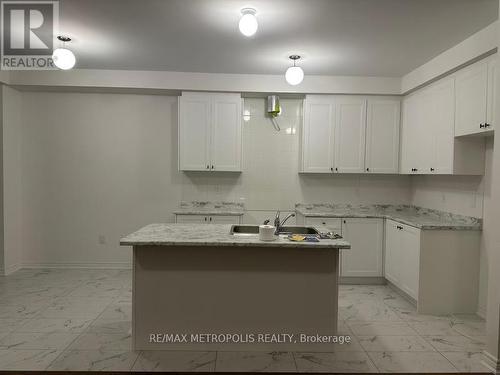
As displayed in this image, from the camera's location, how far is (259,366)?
7.98ft

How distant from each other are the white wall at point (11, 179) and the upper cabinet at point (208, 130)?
2.24 m

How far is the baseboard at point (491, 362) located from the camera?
238cm

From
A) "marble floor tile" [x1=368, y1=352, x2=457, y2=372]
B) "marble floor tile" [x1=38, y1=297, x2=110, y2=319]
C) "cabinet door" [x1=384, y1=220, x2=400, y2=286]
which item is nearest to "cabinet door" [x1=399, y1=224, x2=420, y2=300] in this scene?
"cabinet door" [x1=384, y1=220, x2=400, y2=286]

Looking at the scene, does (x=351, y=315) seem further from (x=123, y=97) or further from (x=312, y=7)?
(x=123, y=97)

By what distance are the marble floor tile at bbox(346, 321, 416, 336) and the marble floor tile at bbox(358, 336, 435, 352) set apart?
7 cm

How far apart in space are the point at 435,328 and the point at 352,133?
2465 mm

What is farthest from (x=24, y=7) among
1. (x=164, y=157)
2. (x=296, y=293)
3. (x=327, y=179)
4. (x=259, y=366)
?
(x=327, y=179)

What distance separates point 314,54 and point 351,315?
276cm

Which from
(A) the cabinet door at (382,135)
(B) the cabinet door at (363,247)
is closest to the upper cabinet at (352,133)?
(A) the cabinet door at (382,135)

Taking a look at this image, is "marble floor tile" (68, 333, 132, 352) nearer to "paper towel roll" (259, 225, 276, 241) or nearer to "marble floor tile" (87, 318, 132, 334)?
"marble floor tile" (87, 318, 132, 334)

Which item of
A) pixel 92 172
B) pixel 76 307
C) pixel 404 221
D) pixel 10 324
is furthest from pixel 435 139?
pixel 10 324

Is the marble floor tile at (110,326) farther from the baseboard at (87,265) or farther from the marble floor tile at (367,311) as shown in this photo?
the marble floor tile at (367,311)

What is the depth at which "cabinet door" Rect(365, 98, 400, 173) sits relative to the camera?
176 inches

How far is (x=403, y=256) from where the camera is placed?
12.3 feet
